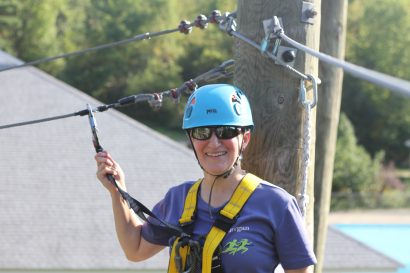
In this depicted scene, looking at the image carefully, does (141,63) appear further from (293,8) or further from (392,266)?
(293,8)

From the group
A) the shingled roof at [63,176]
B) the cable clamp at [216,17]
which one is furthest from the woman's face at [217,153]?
the shingled roof at [63,176]

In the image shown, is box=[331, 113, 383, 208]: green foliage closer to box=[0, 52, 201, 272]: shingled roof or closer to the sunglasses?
box=[0, 52, 201, 272]: shingled roof

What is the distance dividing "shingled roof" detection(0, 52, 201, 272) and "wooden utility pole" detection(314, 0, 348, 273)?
10588mm

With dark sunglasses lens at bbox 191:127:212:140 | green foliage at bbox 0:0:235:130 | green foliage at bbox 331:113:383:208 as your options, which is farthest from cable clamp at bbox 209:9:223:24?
green foliage at bbox 0:0:235:130

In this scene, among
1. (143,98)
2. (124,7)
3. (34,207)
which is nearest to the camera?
(143,98)

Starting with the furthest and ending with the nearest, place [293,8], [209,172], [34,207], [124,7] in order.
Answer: [124,7], [34,207], [293,8], [209,172]

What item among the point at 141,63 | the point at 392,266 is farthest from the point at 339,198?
the point at 392,266

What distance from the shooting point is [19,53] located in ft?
180

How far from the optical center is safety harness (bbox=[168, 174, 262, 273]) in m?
3.04

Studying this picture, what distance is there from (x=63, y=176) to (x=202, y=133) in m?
13.8

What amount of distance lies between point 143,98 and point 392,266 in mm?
14030

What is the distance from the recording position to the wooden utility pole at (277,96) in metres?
3.68

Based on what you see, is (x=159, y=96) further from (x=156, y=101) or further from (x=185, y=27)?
(x=185, y=27)

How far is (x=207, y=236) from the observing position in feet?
10.1
